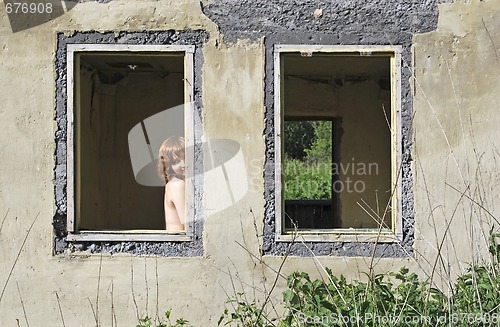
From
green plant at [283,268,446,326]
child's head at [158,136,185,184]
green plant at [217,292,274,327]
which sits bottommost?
green plant at [217,292,274,327]

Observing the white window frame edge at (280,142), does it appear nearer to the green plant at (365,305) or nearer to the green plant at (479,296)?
the green plant at (365,305)

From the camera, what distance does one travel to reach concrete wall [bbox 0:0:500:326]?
242 inches

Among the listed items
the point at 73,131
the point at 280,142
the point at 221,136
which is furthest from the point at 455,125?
the point at 73,131

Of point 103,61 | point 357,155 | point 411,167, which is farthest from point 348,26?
point 357,155

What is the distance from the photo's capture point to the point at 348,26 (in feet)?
20.2

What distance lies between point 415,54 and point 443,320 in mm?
2209

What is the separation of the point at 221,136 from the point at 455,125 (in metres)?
1.75

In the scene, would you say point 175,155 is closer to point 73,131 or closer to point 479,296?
point 73,131

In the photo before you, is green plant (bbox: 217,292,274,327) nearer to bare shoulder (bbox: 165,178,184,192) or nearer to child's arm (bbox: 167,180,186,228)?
child's arm (bbox: 167,180,186,228)

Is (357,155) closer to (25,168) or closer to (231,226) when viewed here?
(231,226)

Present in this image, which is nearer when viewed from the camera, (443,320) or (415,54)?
(443,320)

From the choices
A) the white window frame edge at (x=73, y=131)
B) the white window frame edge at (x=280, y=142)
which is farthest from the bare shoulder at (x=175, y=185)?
the white window frame edge at (x=280, y=142)

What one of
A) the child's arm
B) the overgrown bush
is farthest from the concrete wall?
the overgrown bush

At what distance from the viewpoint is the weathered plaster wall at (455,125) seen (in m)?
6.12
